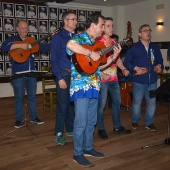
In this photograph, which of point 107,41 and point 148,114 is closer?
point 107,41

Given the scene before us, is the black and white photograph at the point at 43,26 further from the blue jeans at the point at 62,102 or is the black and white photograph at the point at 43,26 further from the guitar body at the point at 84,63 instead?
the guitar body at the point at 84,63

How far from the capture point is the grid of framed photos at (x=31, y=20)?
6062mm

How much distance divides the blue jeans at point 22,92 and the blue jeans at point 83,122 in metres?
1.58

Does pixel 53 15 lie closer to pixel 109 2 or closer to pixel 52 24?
pixel 52 24

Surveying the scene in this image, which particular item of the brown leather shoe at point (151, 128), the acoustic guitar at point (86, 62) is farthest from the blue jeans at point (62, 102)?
the brown leather shoe at point (151, 128)

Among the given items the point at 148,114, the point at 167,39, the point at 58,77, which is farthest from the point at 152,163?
the point at 167,39

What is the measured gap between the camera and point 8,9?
6.06 m

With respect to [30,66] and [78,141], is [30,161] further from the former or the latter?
[30,66]

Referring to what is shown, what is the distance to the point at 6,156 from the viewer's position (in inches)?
109

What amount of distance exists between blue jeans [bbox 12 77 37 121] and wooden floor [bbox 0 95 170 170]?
272 mm

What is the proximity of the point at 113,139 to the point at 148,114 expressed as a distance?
768mm

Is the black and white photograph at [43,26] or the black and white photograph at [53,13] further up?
the black and white photograph at [53,13]

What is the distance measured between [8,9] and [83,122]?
477 cm

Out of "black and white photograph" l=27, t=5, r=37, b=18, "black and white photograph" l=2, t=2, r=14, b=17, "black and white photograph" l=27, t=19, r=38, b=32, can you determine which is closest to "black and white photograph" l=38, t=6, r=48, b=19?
"black and white photograph" l=27, t=5, r=37, b=18
